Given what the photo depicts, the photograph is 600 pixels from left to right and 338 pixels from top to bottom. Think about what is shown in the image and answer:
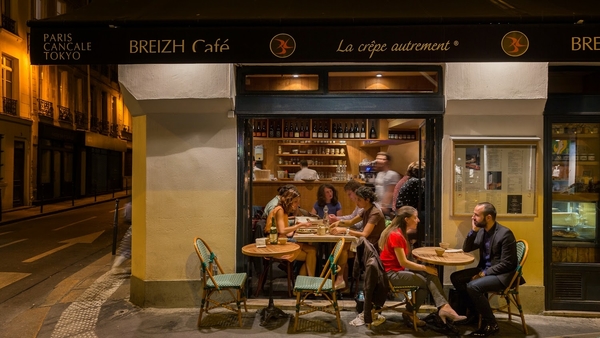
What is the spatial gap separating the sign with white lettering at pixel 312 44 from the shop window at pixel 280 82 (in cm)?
151

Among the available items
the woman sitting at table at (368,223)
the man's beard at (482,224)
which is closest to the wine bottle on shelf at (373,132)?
the woman sitting at table at (368,223)

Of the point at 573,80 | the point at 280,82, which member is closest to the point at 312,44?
the point at 280,82

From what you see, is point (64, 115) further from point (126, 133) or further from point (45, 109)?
point (126, 133)

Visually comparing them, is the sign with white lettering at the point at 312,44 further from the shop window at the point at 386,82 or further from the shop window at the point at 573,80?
the shop window at the point at 573,80

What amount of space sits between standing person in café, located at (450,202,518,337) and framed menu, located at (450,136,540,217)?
24.7 inches

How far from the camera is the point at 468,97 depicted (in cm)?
551

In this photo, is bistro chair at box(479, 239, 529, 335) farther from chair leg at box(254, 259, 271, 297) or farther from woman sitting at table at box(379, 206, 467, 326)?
chair leg at box(254, 259, 271, 297)

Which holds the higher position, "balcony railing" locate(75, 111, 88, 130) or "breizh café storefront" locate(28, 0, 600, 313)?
"balcony railing" locate(75, 111, 88, 130)

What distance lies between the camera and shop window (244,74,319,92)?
19.3ft

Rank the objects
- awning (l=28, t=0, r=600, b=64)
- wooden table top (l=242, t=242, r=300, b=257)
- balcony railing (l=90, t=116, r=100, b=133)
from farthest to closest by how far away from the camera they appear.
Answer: balcony railing (l=90, t=116, r=100, b=133), wooden table top (l=242, t=242, r=300, b=257), awning (l=28, t=0, r=600, b=64)

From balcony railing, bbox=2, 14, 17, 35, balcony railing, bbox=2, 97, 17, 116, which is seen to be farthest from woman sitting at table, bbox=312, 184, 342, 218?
balcony railing, bbox=2, 14, 17, 35

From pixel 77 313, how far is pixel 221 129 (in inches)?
123

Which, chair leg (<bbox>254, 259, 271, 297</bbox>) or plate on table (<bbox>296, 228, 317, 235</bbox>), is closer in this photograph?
chair leg (<bbox>254, 259, 271, 297</bbox>)

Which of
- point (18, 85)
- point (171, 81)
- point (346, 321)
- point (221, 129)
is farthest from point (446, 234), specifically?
point (18, 85)
